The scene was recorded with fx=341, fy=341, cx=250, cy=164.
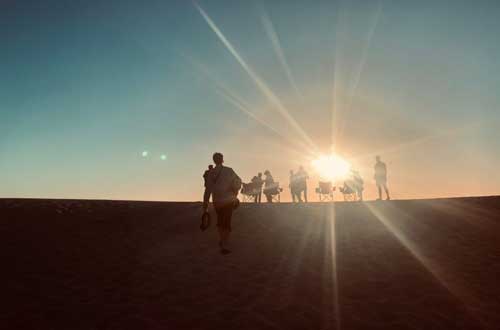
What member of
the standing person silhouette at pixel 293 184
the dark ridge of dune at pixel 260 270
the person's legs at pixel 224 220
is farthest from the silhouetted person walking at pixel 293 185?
the person's legs at pixel 224 220

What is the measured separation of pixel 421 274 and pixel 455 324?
213 cm

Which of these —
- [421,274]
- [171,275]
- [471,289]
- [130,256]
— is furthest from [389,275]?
[130,256]

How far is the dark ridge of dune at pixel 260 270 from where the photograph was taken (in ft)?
17.0

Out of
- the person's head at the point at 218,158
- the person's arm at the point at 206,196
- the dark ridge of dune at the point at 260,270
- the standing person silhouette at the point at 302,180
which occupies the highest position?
the standing person silhouette at the point at 302,180

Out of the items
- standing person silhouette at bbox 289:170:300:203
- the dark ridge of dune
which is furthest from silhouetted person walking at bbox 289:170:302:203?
the dark ridge of dune

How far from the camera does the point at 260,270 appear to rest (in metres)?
7.34

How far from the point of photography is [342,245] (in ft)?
29.9

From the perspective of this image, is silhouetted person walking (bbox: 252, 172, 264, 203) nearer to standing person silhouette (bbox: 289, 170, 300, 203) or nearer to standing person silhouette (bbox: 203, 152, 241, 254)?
standing person silhouette (bbox: 289, 170, 300, 203)

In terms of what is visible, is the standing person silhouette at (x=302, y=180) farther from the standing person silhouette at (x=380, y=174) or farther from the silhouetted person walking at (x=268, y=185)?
the standing person silhouette at (x=380, y=174)

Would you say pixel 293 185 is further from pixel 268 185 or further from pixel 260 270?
pixel 260 270

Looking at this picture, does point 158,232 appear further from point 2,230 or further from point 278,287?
point 278,287

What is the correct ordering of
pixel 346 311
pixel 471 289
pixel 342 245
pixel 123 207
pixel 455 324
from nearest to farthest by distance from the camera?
pixel 455 324
pixel 346 311
pixel 471 289
pixel 342 245
pixel 123 207

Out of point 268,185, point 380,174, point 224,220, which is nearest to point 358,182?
point 380,174

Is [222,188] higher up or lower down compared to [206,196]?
higher up
